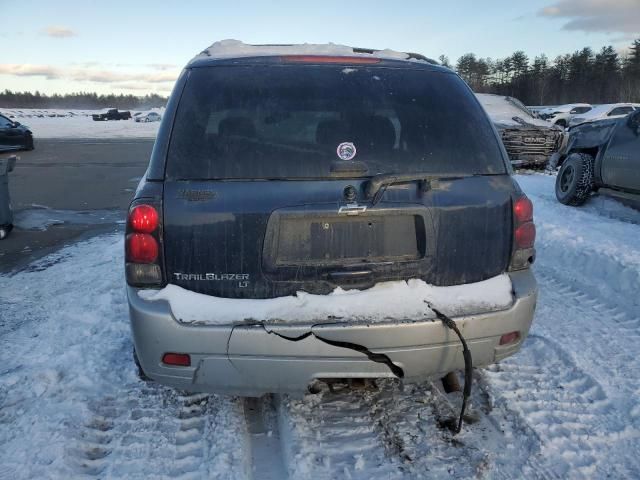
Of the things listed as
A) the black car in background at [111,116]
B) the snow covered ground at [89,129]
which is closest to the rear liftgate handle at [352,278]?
the snow covered ground at [89,129]

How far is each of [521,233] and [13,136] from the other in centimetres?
2167

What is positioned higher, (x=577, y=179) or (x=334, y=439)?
(x=577, y=179)

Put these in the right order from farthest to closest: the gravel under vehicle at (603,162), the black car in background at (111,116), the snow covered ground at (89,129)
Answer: the black car in background at (111,116) < the snow covered ground at (89,129) < the gravel under vehicle at (603,162)

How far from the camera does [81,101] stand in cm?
12031

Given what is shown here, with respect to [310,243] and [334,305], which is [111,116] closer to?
[310,243]

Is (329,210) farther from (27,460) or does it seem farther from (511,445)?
(27,460)

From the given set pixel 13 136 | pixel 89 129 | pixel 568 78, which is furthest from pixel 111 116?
pixel 568 78

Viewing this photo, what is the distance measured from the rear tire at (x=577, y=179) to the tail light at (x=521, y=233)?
20.5 feet

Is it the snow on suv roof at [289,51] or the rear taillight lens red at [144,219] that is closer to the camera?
the rear taillight lens red at [144,219]

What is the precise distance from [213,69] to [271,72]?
0.30m

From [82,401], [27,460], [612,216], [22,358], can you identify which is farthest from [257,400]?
[612,216]

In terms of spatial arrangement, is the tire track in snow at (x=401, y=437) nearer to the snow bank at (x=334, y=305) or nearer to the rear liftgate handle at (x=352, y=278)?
the snow bank at (x=334, y=305)

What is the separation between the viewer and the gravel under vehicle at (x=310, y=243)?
7.79 ft

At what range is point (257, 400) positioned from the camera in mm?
3125
